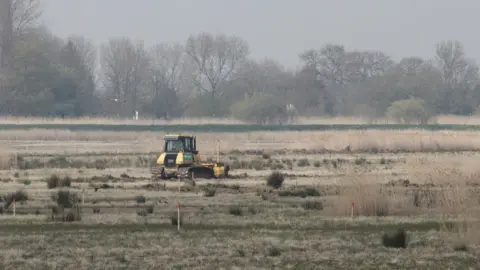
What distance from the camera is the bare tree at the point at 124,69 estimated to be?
13775 centimetres

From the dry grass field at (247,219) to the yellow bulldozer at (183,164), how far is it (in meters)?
1.01

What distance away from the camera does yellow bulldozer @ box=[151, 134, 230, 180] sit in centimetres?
4634

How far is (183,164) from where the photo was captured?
4672 cm

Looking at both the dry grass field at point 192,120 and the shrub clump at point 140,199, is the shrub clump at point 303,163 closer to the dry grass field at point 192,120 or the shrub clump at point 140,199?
the shrub clump at point 140,199

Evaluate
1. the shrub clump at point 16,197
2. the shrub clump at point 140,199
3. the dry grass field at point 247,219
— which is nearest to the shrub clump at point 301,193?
A: the dry grass field at point 247,219

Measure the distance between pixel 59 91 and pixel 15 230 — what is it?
92679 mm

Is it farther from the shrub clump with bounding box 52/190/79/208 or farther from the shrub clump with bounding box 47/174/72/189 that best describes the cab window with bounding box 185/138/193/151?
the shrub clump with bounding box 52/190/79/208

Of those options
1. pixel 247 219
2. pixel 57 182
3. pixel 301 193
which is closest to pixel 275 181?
pixel 301 193

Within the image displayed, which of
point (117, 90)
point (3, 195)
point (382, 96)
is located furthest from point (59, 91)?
point (3, 195)

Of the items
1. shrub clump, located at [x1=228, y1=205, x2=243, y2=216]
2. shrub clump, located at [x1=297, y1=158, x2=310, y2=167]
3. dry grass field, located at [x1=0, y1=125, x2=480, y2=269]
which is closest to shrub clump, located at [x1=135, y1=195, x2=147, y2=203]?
dry grass field, located at [x1=0, y1=125, x2=480, y2=269]

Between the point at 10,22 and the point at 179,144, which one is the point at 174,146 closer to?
the point at 179,144

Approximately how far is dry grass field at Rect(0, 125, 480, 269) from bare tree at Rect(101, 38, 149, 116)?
3196 inches

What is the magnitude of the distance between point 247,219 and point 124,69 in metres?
112

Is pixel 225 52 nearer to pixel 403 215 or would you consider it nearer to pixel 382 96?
pixel 382 96
